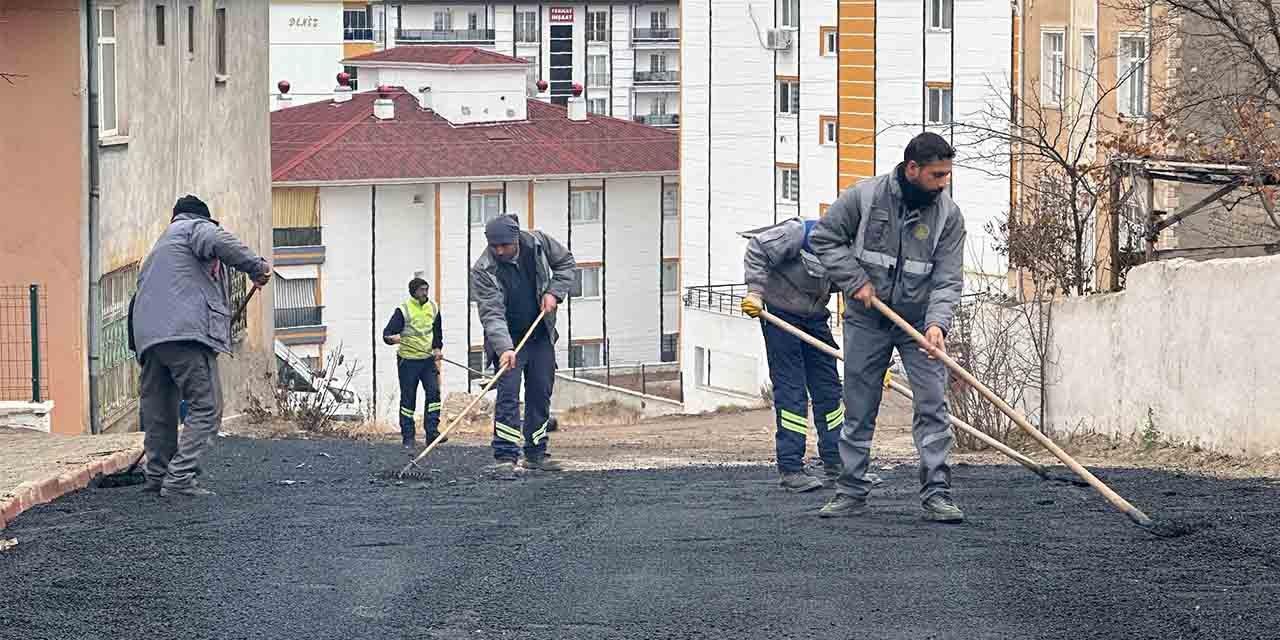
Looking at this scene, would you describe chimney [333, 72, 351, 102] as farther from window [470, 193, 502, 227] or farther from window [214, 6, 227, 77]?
window [214, 6, 227, 77]

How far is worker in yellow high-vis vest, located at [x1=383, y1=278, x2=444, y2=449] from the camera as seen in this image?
1927cm

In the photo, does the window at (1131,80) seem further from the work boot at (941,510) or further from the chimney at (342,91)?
the chimney at (342,91)

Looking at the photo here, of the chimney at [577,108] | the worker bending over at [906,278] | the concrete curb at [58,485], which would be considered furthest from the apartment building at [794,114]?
the worker bending over at [906,278]

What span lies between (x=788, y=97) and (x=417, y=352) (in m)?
34.2

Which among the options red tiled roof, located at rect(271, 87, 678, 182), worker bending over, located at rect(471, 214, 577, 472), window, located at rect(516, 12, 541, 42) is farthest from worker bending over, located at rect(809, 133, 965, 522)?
window, located at rect(516, 12, 541, 42)

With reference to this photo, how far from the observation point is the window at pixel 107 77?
20359 mm

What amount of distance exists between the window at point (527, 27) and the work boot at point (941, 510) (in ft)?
241

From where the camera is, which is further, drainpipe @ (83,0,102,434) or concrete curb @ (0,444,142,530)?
drainpipe @ (83,0,102,434)

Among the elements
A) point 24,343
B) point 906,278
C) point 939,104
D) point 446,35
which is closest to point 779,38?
point 939,104

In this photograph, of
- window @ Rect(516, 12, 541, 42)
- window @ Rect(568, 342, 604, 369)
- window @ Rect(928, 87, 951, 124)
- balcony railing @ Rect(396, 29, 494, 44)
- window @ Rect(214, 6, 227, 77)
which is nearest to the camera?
window @ Rect(214, 6, 227, 77)

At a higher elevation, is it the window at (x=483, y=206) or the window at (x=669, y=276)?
the window at (x=483, y=206)

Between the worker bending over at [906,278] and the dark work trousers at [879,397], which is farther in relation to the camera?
the dark work trousers at [879,397]

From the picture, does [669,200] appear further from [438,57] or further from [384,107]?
[384,107]

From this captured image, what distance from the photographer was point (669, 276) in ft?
206
